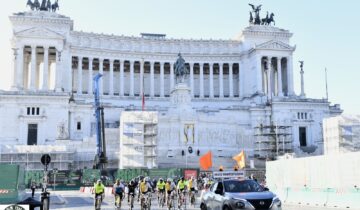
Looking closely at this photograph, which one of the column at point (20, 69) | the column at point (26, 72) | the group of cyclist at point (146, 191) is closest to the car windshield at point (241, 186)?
the group of cyclist at point (146, 191)

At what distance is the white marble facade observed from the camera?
83250mm

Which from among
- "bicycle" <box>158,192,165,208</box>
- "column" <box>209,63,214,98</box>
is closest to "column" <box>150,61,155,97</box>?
"column" <box>209,63,214,98</box>

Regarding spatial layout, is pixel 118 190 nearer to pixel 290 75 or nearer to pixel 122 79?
pixel 122 79

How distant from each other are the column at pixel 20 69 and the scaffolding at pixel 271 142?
1823 inches

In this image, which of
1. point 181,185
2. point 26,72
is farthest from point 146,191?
point 26,72

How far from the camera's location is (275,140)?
79.2 meters

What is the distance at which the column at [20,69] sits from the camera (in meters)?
93.6

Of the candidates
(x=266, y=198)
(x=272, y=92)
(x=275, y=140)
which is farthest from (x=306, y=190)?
(x=272, y=92)

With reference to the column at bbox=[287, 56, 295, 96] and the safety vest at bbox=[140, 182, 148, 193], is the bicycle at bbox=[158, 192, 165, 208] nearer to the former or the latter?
the safety vest at bbox=[140, 182, 148, 193]

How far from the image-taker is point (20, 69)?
94.1 metres

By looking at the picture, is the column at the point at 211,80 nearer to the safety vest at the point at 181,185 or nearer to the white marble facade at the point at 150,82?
the white marble facade at the point at 150,82

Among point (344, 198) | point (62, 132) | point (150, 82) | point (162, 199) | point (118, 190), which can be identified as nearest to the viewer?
point (118, 190)

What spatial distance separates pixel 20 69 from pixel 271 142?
5027 cm

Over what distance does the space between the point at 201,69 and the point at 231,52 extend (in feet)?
26.8
